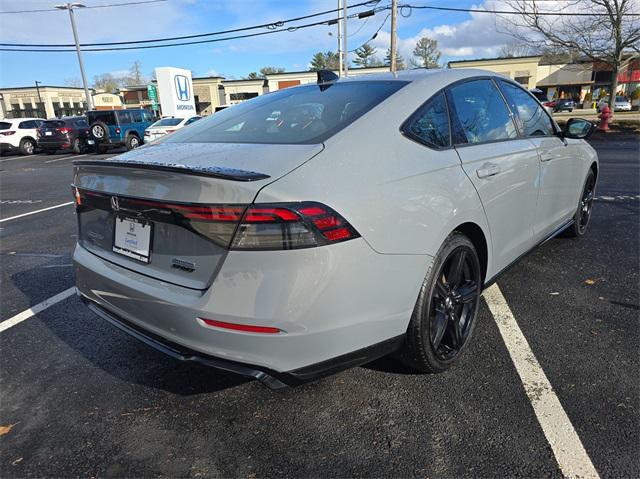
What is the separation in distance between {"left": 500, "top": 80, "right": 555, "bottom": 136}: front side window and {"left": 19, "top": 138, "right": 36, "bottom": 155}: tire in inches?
931

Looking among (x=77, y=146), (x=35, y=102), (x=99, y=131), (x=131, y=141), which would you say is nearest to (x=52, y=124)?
(x=77, y=146)

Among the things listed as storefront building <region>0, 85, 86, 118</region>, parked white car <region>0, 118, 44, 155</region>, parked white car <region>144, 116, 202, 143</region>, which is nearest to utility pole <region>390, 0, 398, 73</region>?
parked white car <region>144, 116, 202, 143</region>

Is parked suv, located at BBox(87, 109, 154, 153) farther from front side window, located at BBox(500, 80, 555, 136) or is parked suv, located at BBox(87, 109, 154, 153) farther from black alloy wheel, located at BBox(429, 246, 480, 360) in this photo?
black alloy wheel, located at BBox(429, 246, 480, 360)

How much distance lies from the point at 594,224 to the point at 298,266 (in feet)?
16.4

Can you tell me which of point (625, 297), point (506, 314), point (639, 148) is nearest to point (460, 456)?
point (506, 314)

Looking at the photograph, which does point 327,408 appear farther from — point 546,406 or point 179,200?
point 179,200

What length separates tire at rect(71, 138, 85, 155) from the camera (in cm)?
2030

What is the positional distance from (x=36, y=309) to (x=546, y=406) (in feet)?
11.9

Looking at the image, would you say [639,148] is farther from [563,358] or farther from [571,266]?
[563,358]

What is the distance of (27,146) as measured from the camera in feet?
69.6

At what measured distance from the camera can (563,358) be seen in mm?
2598

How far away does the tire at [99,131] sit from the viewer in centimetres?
1880

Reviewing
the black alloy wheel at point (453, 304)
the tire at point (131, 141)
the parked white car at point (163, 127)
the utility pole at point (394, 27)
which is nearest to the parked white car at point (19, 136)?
the tire at point (131, 141)

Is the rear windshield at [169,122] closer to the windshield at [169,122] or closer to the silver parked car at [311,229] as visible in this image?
the windshield at [169,122]
